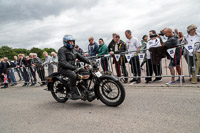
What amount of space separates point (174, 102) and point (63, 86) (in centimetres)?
318

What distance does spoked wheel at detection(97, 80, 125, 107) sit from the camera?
3.76 m

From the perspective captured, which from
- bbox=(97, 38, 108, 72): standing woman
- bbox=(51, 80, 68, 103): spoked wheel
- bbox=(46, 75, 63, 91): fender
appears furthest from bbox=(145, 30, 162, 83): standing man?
bbox=(46, 75, 63, 91): fender

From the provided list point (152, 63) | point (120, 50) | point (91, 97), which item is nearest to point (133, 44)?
point (120, 50)

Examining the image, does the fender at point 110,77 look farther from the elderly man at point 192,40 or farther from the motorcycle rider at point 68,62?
the elderly man at point 192,40

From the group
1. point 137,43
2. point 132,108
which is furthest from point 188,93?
point 137,43

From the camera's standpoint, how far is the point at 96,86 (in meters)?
4.07

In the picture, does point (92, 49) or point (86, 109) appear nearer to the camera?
point (86, 109)

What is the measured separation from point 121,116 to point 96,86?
3.54ft

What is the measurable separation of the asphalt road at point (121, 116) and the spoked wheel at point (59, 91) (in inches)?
13.5

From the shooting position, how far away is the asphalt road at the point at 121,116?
9.25 feet

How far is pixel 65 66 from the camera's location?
4.23 metres

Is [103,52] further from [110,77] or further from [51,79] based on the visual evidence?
[110,77]

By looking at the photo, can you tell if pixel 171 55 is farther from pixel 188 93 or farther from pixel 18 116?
pixel 18 116

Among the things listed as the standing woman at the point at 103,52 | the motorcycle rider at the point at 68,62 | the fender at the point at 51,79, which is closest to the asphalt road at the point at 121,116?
the motorcycle rider at the point at 68,62
